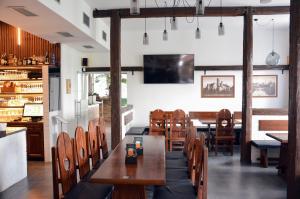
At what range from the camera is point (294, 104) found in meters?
3.53

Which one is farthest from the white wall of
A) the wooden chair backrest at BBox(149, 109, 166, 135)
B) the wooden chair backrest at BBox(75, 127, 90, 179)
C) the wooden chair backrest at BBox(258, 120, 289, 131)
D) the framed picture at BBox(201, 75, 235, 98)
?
the wooden chair backrest at BBox(75, 127, 90, 179)

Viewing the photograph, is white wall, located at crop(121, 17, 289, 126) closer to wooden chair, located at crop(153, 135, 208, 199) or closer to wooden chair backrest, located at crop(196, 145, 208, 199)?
wooden chair, located at crop(153, 135, 208, 199)

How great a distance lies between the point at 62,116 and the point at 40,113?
0.57 meters

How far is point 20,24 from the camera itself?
16.2 ft

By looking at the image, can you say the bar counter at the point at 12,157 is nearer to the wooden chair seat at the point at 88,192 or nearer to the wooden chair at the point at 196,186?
the wooden chair seat at the point at 88,192

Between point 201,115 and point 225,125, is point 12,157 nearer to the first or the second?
point 225,125

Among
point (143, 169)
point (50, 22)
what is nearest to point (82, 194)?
point (143, 169)

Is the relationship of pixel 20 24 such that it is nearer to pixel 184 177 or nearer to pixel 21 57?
pixel 21 57

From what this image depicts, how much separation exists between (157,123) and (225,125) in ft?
5.42

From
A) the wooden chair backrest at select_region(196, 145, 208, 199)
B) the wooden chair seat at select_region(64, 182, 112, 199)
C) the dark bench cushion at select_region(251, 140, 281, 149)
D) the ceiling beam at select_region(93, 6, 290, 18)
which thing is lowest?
the dark bench cushion at select_region(251, 140, 281, 149)

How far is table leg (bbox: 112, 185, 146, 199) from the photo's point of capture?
2.89 metres

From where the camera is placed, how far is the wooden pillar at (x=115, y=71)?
6293mm

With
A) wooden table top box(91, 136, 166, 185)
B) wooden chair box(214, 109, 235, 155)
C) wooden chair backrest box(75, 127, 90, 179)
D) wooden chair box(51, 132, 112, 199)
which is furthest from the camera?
wooden chair box(214, 109, 235, 155)

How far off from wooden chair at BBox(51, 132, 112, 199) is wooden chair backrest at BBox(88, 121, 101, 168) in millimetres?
733
